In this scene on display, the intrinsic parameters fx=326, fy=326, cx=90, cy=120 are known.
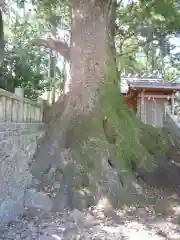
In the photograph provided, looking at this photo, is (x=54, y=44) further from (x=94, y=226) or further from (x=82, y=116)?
(x=94, y=226)

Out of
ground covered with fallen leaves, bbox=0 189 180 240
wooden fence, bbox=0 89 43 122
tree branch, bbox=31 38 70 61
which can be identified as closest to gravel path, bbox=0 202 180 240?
ground covered with fallen leaves, bbox=0 189 180 240

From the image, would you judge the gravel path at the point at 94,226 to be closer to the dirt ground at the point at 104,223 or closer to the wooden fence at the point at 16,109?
the dirt ground at the point at 104,223

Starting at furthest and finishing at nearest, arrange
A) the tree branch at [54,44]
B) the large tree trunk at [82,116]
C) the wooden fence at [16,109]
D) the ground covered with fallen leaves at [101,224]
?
the tree branch at [54,44]
the large tree trunk at [82,116]
the ground covered with fallen leaves at [101,224]
the wooden fence at [16,109]

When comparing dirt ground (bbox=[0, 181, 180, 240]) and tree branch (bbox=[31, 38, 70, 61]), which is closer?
dirt ground (bbox=[0, 181, 180, 240])

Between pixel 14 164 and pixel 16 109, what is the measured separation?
3.39ft

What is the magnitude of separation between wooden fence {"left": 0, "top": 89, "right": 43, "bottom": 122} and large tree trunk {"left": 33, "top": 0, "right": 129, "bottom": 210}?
29.0 inches

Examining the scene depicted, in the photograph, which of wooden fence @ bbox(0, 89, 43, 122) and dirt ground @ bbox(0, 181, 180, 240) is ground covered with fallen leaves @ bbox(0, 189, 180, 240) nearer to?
dirt ground @ bbox(0, 181, 180, 240)

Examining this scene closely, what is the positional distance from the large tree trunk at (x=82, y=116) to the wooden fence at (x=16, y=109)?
74 cm

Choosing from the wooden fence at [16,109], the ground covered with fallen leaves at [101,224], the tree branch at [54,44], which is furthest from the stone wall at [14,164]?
the tree branch at [54,44]

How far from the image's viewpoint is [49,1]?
8875 millimetres

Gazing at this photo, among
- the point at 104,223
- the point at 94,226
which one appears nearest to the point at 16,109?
the point at 94,226

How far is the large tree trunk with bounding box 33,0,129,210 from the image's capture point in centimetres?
726

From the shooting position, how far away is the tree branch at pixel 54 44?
8.73 metres

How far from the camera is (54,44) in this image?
8.75 m
